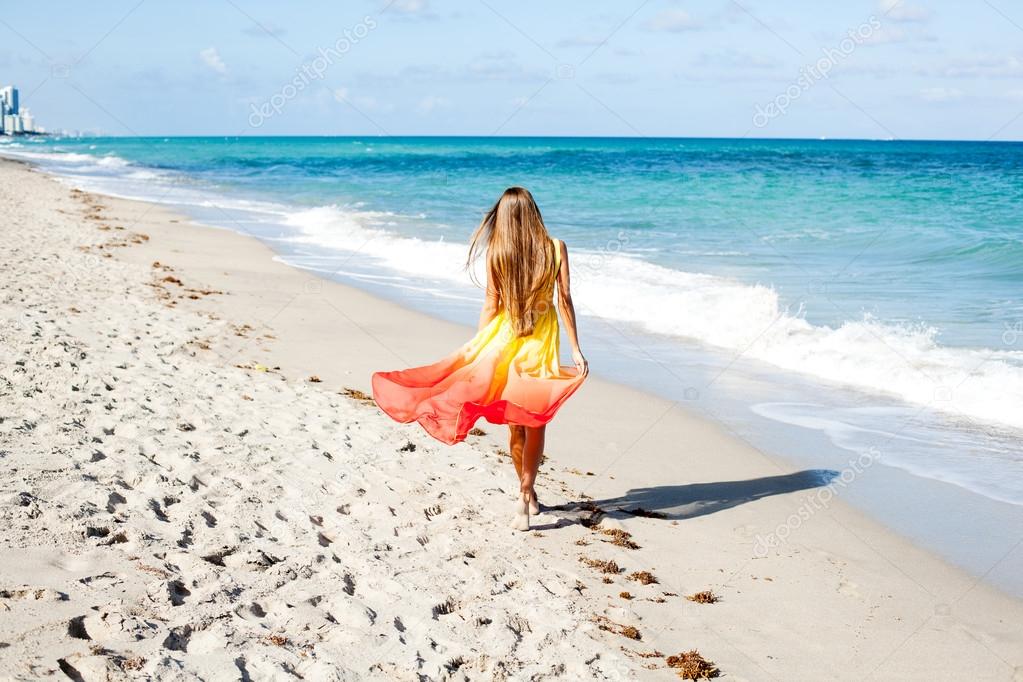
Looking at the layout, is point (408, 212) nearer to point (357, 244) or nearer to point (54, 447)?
point (357, 244)

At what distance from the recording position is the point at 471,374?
4992 mm

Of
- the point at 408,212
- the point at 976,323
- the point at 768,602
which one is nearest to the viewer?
the point at 768,602

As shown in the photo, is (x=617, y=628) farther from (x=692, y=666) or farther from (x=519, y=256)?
(x=519, y=256)

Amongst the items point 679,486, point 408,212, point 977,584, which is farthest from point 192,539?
point 408,212

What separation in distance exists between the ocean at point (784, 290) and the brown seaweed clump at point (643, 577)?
1777 millimetres

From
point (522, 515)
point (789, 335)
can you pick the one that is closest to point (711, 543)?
point (522, 515)

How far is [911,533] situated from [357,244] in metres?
14.6

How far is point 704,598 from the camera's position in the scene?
4.39 metres

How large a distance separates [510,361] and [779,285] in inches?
A: 372

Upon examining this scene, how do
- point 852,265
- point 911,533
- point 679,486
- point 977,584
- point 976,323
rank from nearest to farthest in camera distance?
1. point 977,584
2. point 911,533
3. point 679,486
4. point 976,323
5. point 852,265

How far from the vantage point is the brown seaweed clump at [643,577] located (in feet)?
14.9

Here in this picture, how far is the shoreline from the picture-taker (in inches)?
159

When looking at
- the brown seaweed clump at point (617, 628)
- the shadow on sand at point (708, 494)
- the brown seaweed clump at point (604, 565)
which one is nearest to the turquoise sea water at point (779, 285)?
the shadow on sand at point (708, 494)

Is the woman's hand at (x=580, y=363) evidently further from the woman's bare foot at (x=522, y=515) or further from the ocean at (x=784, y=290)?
the ocean at (x=784, y=290)
